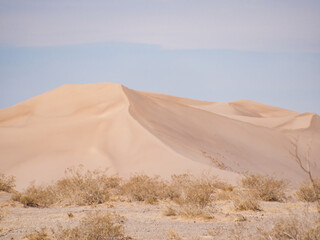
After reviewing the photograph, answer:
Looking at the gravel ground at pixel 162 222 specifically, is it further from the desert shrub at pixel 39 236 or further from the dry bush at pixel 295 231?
the dry bush at pixel 295 231

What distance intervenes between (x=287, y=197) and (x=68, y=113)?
2346 cm

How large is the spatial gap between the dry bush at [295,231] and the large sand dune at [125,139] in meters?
14.7

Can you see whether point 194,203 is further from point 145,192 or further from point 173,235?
point 173,235

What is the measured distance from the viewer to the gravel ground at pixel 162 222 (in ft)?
28.7

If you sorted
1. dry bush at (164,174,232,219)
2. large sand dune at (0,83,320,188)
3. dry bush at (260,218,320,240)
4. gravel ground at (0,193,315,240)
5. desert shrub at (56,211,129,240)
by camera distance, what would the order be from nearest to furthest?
dry bush at (260,218,320,240)
desert shrub at (56,211,129,240)
gravel ground at (0,193,315,240)
dry bush at (164,174,232,219)
large sand dune at (0,83,320,188)

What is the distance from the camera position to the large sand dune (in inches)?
1044

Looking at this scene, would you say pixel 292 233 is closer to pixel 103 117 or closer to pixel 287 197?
pixel 287 197

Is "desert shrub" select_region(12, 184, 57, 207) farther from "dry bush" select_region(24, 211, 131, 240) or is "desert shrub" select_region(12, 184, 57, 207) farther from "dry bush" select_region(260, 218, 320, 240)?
"dry bush" select_region(260, 218, 320, 240)

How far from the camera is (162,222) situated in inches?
408

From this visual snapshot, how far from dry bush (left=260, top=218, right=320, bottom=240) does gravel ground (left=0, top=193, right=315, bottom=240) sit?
3.67 feet

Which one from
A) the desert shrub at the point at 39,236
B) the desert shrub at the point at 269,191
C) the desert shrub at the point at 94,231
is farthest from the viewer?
the desert shrub at the point at 269,191

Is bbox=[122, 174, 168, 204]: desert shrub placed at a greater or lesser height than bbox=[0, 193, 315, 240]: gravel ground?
lesser

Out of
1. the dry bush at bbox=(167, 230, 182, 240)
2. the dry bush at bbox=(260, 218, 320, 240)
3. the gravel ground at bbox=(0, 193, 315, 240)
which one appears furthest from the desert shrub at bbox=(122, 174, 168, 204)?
the dry bush at bbox=(260, 218, 320, 240)

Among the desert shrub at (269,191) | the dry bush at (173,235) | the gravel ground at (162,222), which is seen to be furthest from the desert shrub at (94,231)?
the desert shrub at (269,191)
